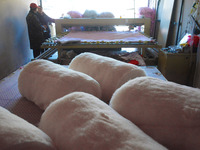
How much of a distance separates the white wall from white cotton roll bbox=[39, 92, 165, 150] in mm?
2576

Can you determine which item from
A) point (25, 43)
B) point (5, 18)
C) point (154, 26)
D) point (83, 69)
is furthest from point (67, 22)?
point (154, 26)

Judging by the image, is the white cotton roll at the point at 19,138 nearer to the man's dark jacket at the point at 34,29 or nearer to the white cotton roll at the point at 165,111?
the white cotton roll at the point at 165,111

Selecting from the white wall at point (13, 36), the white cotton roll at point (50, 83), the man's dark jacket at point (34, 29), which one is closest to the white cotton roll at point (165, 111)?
the white cotton roll at point (50, 83)

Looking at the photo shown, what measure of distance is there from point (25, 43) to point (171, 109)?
3683mm

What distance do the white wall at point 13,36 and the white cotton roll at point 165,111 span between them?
8.77 ft

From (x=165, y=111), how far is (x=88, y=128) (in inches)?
7.9

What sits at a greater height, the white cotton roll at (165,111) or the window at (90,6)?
the window at (90,6)

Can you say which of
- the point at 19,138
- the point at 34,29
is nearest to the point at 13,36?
the point at 34,29

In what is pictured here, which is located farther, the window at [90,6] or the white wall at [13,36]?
the window at [90,6]

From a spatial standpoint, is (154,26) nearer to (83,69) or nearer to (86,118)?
(83,69)

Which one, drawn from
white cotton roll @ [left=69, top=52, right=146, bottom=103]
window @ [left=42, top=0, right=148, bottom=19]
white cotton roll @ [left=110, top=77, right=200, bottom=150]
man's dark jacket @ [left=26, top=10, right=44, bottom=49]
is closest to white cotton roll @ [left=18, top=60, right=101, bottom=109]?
white cotton roll @ [left=69, top=52, right=146, bottom=103]

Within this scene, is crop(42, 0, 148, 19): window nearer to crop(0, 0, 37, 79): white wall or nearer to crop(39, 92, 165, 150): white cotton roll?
crop(0, 0, 37, 79): white wall

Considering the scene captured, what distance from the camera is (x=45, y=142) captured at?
1.22 feet

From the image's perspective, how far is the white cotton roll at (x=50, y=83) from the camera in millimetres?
625
